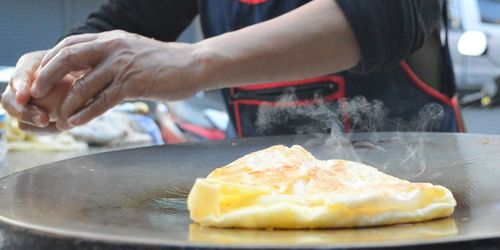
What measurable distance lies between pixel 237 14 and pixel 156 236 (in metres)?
1.65

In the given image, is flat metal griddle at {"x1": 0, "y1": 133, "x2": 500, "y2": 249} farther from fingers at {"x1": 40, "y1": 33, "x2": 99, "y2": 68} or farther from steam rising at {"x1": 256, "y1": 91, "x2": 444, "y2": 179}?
fingers at {"x1": 40, "y1": 33, "x2": 99, "y2": 68}

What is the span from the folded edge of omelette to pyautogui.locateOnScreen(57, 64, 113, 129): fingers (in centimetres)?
52

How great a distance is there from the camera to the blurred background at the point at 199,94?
17.2 ft

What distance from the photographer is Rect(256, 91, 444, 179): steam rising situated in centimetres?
192

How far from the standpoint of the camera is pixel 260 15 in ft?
8.29

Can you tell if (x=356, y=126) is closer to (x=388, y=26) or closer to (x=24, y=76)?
(x=388, y=26)

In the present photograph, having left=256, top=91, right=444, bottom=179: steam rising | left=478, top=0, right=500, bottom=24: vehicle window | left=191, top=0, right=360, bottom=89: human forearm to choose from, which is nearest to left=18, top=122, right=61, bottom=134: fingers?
left=191, top=0, right=360, bottom=89: human forearm

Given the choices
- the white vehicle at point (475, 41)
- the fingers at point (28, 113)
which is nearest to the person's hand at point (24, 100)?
the fingers at point (28, 113)

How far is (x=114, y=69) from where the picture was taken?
5.75ft

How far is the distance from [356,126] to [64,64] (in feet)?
3.50

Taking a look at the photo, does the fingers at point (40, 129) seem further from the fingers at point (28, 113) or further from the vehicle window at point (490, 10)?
the vehicle window at point (490, 10)

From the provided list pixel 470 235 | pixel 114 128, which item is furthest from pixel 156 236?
pixel 114 128

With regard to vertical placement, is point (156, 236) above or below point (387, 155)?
above

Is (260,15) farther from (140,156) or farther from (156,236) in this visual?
(156,236)
